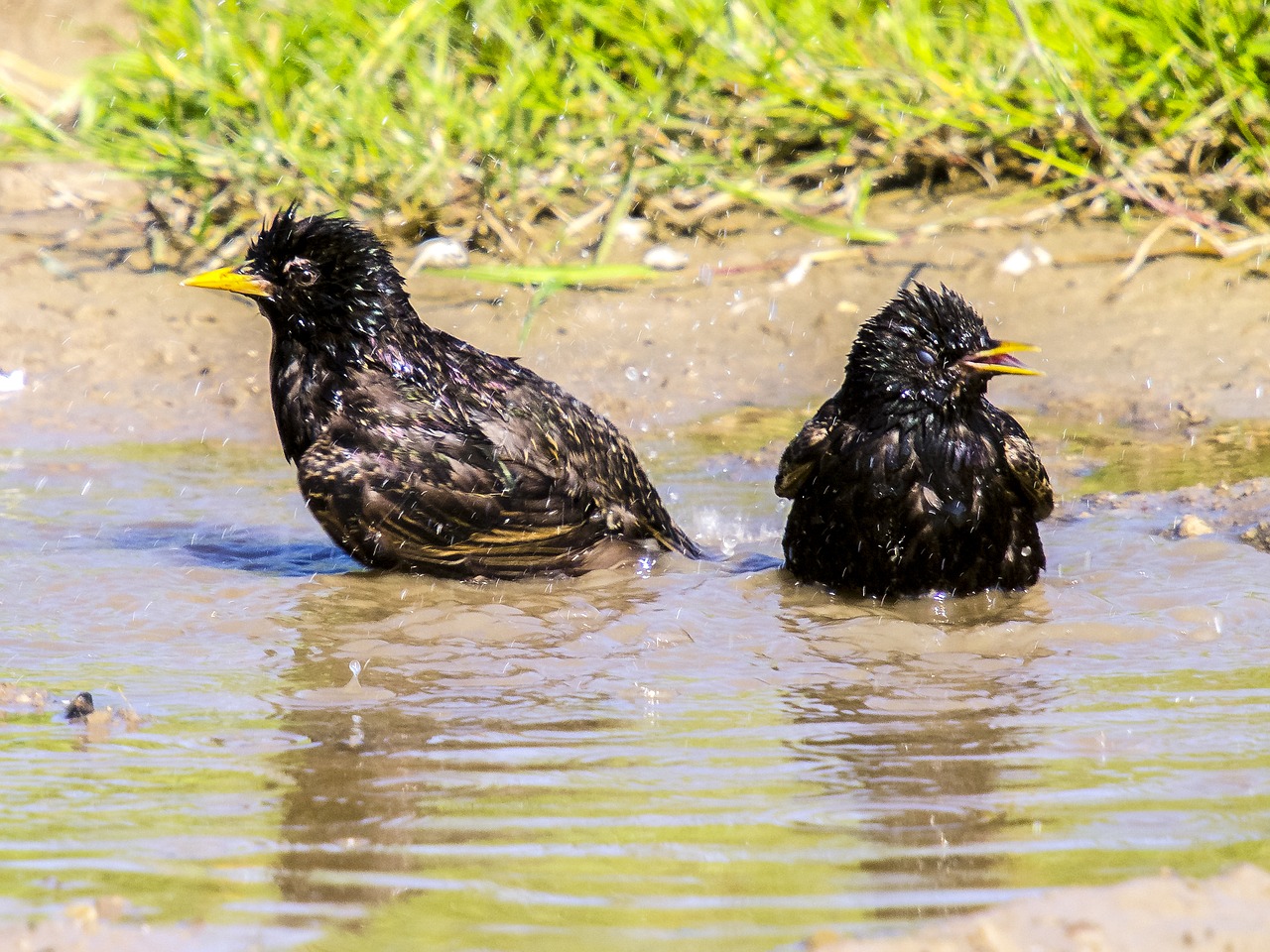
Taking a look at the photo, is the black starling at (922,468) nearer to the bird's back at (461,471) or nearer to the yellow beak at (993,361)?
the yellow beak at (993,361)

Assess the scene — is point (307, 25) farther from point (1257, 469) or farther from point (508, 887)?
point (508, 887)

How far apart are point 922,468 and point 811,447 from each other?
41cm

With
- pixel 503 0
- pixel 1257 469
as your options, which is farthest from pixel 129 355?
pixel 1257 469

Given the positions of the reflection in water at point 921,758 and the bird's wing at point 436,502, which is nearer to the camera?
the reflection in water at point 921,758

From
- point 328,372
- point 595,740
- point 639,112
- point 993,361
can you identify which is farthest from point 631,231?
point 595,740

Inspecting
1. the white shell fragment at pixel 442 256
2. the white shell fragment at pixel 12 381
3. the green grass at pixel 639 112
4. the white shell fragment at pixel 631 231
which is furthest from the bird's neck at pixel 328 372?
the white shell fragment at pixel 631 231

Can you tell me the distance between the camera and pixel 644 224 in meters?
8.98

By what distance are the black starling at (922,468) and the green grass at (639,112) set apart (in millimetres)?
2805

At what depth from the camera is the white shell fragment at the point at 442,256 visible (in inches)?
340

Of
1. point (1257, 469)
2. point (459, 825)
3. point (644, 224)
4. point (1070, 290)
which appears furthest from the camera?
point (644, 224)

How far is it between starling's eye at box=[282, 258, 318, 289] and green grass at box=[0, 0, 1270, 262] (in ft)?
7.75

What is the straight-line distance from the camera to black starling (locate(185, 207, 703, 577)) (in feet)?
18.9

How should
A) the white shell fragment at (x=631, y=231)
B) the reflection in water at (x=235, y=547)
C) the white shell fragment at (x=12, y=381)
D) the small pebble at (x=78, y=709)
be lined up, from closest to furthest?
the small pebble at (x=78, y=709) < the reflection in water at (x=235, y=547) < the white shell fragment at (x=12, y=381) < the white shell fragment at (x=631, y=231)

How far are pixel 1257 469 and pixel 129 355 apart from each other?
5202 mm
